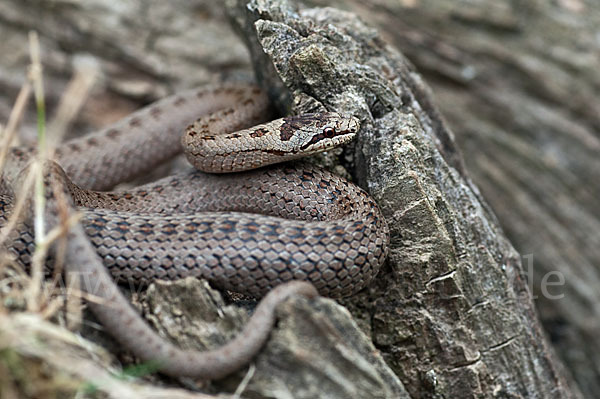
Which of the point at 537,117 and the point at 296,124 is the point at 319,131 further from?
the point at 537,117

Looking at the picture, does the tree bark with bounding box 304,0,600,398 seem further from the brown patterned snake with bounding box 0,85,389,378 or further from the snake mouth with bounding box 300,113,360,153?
the snake mouth with bounding box 300,113,360,153

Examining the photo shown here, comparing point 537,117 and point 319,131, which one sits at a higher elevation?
point 319,131

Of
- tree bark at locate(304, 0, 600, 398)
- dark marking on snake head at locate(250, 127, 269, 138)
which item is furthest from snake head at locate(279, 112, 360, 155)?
tree bark at locate(304, 0, 600, 398)

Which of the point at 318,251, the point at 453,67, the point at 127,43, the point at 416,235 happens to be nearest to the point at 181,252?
the point at 318,251

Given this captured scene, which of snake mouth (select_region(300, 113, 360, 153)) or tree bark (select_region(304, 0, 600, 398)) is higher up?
snake mouth (select_region(300, 113, 360, 153))

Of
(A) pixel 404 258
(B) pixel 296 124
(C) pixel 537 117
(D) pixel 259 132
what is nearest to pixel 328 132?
(B) pixel 296 124

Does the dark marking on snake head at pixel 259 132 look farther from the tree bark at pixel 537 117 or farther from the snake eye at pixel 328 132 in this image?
the tree bark at pixel 537 117

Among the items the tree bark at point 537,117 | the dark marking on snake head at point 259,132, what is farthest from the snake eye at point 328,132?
the tree bark at point 537,117
